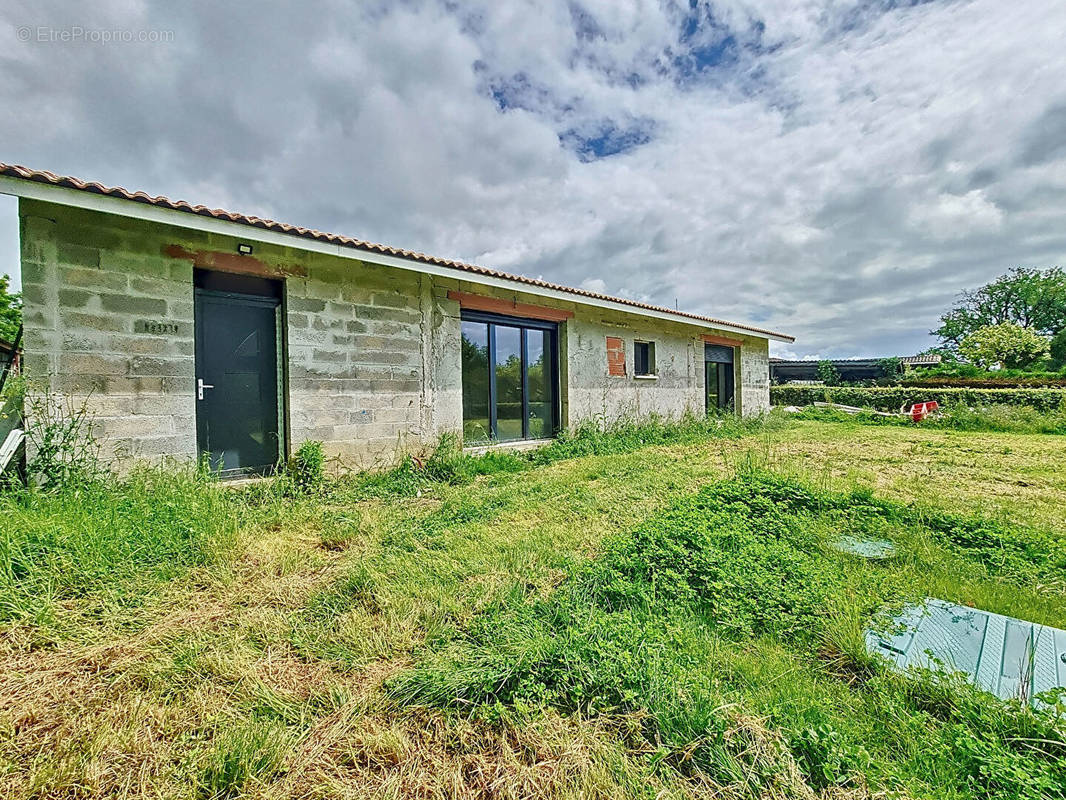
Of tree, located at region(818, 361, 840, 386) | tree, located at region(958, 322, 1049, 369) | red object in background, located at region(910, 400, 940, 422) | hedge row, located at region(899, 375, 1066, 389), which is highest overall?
tree, located at region(958, 322, 1049, 369)

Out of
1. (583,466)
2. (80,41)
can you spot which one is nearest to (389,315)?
(583,466)

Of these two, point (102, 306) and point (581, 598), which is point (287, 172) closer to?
point (102, 306)

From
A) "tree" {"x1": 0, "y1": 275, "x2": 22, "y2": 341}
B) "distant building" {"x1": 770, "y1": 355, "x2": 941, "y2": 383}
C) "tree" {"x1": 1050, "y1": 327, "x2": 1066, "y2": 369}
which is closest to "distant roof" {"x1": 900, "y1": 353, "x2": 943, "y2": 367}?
"distant building" {"x1": 770, "y1": 355, "x2": 941, "y2": 383}

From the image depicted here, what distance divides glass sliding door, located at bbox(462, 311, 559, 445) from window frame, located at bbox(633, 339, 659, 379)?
261 centimetres

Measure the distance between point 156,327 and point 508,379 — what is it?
499cm

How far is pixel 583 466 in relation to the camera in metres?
6.82

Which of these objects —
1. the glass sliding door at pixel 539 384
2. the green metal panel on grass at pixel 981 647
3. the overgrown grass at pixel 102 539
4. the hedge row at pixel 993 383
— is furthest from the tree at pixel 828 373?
the overgrown grass at pixel 102 539

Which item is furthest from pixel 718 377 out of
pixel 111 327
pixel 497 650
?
pixel 111 327

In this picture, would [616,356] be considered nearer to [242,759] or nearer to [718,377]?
[718,377]

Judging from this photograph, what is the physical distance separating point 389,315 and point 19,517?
418 cm

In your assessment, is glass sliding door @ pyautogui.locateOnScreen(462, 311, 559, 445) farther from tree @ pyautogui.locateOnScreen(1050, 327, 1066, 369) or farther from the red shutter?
tree @ pyautogui.locateOnScreen(1050, 327, 1066, 369)

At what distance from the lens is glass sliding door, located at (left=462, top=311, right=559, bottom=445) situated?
24.9 feet

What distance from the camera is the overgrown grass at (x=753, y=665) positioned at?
1.52 meters

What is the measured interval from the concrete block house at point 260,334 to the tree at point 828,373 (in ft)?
84.0
